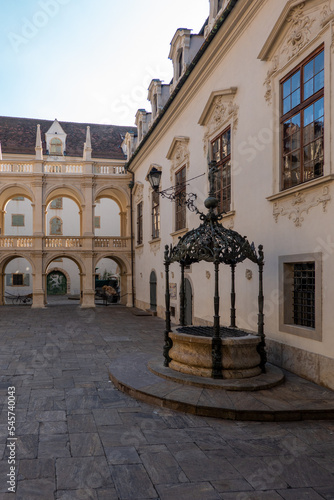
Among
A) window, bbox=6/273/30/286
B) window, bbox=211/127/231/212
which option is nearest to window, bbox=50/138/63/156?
window, bbox=6/273/30/286

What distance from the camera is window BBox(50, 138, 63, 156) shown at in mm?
31562

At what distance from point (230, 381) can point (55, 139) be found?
28537 millimetres

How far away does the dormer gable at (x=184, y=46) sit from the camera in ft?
52.5

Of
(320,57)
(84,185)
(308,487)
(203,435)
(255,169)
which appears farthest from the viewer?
(84,185)

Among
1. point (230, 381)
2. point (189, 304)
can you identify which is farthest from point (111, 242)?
point (230, 381)

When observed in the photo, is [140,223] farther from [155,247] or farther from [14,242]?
[14,242]

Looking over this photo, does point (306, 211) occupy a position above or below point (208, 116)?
below

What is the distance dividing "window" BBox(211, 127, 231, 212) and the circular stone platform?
539 centimetres

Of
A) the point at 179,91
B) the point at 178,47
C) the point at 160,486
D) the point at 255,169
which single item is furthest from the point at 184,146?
the point at 160,486

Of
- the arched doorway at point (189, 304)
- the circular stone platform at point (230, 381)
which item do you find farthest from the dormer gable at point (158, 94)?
the circular stone platform at point (230, 381)

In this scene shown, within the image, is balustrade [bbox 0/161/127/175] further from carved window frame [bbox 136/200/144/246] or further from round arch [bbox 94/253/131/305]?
round arch [bbox 94/253/131/305]

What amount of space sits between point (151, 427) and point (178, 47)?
15.1 metres

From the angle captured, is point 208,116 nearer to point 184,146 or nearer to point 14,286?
point 184,146

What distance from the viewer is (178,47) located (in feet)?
54.6
